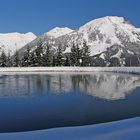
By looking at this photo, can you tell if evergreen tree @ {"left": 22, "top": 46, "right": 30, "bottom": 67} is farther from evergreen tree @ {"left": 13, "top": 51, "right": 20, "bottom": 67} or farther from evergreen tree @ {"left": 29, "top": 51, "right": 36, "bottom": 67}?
evergreen tree @ {"left": 29, "top": 51, "right": 36, "bottom": 67}

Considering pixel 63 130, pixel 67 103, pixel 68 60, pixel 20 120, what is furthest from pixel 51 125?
pixel 68 60

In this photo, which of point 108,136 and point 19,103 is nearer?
point 108,136

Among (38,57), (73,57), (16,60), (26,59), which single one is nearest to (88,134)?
(38,57)

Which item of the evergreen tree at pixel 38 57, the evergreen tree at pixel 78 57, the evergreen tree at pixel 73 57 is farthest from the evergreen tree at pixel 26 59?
the evergreen tree at pixel 78 57

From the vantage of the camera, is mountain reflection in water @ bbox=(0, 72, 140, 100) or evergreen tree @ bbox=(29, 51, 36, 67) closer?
mountain reflection in water @ bbox=(0, 72, 140, 100)

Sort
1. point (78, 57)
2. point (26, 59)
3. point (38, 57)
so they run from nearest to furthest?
1. point (38, 57)
2. point (78, 57)
3. point (26, 59)

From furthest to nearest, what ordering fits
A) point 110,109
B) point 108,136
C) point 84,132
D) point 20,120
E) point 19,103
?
point 19,103, point 110,109, point 20,120, point 84,132, point 108,136

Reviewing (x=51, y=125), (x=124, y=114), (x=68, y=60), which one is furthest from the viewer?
(x=68, y=60)

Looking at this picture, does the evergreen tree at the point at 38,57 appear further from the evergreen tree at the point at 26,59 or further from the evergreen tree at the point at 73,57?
the evergreen tree at the point at 73,57

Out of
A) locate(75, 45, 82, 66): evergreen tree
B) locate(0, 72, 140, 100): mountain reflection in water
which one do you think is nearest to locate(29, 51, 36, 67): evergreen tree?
locate(75, 45, 82, 66): evergreen tree

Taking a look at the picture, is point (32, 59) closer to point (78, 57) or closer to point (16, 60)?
point (16, 60)

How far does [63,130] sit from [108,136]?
1.92 metres

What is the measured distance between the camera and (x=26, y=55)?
104 metres

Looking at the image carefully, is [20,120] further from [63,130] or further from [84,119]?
[63,130]
